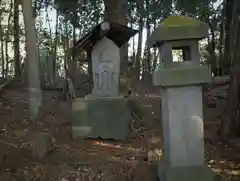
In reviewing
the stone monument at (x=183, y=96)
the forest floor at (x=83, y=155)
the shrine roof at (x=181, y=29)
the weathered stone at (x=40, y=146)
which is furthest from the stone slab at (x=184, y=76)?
the weathered stone at (x=40, y=146)

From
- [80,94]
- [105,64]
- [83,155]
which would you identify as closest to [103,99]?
[105,64]

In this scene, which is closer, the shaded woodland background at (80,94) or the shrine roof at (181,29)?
the shrine roof at (181,29)

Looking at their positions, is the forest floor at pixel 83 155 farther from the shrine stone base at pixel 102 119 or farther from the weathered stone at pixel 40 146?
the shrine stone base at pixel 102 119

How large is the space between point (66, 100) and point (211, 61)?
32.5ft

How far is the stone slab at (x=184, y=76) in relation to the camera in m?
4.96

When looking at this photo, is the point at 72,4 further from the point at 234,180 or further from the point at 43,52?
the point at 234,180

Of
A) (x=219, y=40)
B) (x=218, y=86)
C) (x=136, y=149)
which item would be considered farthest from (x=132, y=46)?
(x=136, y=149)

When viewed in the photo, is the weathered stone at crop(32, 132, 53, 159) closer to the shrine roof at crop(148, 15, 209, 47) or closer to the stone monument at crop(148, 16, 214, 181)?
the stone monument at crop(148, 16, 214, 181)

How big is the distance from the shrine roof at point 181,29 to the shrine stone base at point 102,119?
10.8ft

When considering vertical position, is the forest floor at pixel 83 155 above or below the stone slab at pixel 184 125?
below

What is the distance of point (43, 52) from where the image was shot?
2408 cm

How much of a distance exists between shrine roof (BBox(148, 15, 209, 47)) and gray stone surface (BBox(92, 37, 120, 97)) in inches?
134

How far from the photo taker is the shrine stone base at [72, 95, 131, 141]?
8133 mm

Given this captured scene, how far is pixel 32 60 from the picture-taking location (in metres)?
8.95
